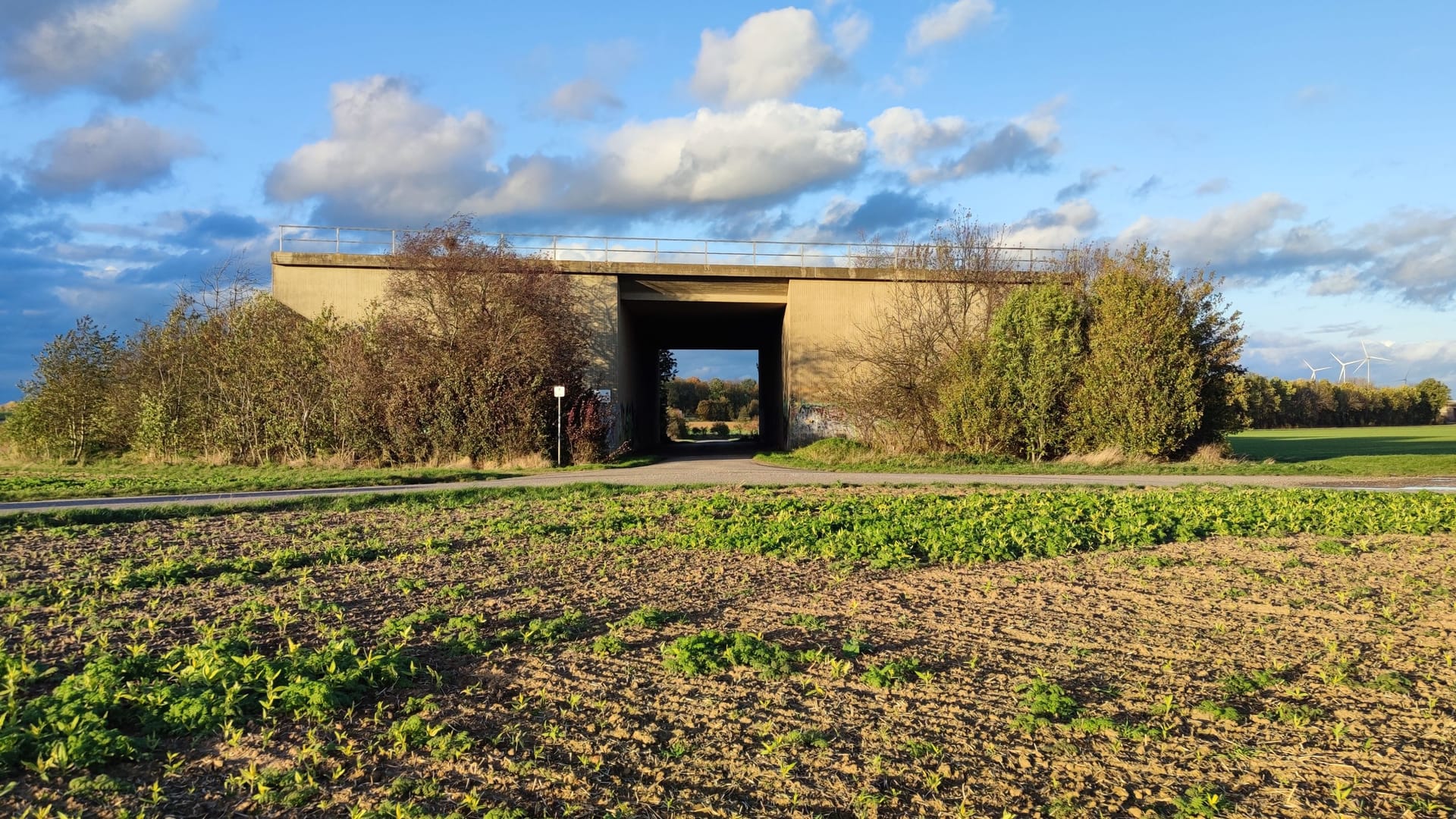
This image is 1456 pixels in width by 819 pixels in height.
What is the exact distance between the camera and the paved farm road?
16.0 meters

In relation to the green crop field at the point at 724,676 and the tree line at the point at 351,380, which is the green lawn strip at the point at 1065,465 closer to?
the tree line at the point at 351,380

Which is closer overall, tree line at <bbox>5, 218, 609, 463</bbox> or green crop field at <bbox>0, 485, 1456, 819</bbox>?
green crop field at <bbox>0, 485, 1456, 819</bbox>

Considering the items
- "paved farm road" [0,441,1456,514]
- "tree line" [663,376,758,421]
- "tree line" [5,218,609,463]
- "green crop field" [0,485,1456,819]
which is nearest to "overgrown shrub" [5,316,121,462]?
"tree line" [5,218,609,463]

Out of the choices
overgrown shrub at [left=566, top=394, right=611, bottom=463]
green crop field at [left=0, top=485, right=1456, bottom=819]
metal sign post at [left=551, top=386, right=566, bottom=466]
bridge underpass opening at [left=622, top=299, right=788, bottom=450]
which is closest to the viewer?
green crop field at [left=0, top=485, right=1456, bottom=819]

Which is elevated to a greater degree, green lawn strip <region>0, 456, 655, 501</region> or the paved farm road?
green lawn strip <region>0, 456, 655, 501</region>

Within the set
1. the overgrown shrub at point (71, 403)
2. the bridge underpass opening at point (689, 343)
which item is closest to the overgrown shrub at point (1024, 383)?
the bridge underpass opening at point (689, 343)

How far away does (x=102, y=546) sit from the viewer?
34.2 ft

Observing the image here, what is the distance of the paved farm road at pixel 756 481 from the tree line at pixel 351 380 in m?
4.31

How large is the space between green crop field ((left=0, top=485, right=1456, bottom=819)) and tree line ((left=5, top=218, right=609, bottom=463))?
1465 cm

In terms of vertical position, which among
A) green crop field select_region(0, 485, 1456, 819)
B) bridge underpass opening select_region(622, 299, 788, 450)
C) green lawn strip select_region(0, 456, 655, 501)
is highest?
bridge underpass opening select_region(622, 299, 788, 450)

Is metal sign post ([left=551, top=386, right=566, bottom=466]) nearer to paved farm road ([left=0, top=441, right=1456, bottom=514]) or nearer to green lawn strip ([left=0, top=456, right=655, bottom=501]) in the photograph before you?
green lawn strip ([left=0, top=456, right=655, bottom=501])

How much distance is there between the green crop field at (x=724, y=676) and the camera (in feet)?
13.9

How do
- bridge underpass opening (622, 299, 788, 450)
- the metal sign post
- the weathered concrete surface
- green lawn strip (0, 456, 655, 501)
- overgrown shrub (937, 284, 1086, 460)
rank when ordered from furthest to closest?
bridge underpass opening (622, 299, 788, 450) < the weathered concrete surface < overgrown shrub (937, 284, 1086, 460) < the metal sign post < green lawn strip (0, 456, 655, 501)

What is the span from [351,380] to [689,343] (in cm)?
2394
